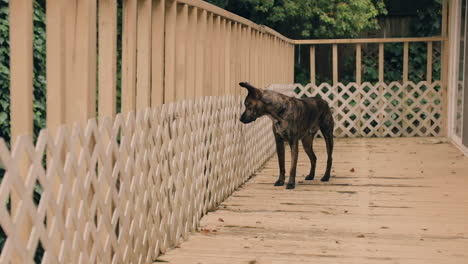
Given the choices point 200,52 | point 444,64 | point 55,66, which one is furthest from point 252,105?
point 444,64

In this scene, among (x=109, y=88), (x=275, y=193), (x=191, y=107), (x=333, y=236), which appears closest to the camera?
(x=109, y=88)

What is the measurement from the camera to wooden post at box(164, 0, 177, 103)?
5.20m

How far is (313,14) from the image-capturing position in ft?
50.1

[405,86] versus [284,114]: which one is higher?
[405,86]

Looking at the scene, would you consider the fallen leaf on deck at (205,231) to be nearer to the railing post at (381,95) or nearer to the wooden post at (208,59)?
the wooden post at (208,59)

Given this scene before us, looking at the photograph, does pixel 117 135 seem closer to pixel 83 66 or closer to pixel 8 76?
pixel 83 66

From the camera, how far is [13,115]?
2881mm

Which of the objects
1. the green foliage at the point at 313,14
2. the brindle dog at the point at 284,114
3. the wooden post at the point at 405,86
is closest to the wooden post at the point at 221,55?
the brindle dog at the point at 284,114

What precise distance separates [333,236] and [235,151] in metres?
2.49

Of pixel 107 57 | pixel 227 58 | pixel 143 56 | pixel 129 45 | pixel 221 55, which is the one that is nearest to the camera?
pixel 107 57

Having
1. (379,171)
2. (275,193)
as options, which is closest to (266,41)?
(379,171)

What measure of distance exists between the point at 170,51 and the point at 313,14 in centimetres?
1034

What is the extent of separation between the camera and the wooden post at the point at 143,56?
458 centimetres

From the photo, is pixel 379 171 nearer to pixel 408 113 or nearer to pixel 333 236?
pixel 333 236
